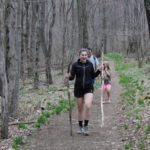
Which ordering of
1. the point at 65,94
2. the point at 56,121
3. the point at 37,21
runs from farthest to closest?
the point at 37,21, the point at 65,94, the point at 56,121

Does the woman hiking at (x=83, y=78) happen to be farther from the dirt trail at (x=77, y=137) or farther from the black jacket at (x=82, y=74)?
the dirt trail at (x=77, y=137)

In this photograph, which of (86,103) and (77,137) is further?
(77,137)

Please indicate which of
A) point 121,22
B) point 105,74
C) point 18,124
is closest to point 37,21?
point 105,74

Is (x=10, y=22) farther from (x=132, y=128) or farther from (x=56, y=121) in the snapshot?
(x=132, y=128)

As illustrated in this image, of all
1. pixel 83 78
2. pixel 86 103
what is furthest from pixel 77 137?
pixel 83 78

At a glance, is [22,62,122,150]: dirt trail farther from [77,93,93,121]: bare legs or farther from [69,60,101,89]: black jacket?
[69,60,101,89]: black jacket

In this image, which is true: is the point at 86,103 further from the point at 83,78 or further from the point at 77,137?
the point at 77,137

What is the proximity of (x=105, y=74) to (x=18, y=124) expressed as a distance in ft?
14.8

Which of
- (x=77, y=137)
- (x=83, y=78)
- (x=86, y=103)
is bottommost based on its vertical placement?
(x=77, y=137)

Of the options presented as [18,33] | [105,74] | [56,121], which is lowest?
[56,121]

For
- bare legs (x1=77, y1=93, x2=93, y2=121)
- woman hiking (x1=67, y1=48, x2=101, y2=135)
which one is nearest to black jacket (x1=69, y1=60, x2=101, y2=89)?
woman hiking (x1=67, y1=48, x2=101, y2=135)

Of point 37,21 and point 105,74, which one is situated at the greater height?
point 37,21

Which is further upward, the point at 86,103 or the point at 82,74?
the point at 82,74

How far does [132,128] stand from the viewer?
7602 mm
